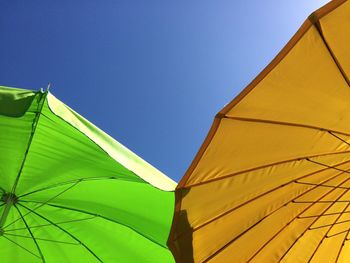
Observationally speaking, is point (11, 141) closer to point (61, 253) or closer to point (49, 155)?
point (49, 155)

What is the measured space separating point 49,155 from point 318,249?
2.29 m

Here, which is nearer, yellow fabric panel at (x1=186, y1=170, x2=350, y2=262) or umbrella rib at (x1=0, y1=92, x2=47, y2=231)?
yellow fabric panel at (x1=186, y1=170, x2=350, y2=262)

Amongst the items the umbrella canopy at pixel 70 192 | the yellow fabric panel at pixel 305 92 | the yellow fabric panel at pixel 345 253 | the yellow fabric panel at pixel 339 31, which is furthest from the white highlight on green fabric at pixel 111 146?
the yellow fabric panel at pixel 339 31

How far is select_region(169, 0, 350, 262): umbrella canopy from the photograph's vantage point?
2.05 meters

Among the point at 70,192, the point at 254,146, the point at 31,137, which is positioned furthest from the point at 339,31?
the point at 70,192

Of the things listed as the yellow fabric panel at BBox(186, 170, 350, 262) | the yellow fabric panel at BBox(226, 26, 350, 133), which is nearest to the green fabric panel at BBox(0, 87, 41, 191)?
the yellow fabric panel at BBox(186, 170, 350, 262)

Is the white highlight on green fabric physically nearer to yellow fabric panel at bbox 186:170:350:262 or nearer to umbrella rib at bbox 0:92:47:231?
umbrella rib at bbox 0:92:47:231

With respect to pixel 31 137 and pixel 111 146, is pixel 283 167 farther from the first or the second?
pixel 31 137

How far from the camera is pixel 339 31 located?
1.93 m

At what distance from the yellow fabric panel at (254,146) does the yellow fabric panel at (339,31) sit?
0.49 m

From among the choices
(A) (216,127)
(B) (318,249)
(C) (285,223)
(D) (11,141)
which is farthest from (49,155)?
(B) (318,249)

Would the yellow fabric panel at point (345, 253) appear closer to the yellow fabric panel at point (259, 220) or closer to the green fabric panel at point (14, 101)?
the yellow fabric panel at point (259, 220)

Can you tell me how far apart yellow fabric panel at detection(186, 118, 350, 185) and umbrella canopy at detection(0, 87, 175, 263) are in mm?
830

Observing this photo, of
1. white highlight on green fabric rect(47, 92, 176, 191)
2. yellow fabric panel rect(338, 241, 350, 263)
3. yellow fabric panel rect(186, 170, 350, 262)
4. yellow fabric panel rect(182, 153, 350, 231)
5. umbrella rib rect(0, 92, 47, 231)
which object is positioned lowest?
yellow fabric panel rect(338, 241, 350, 263)
